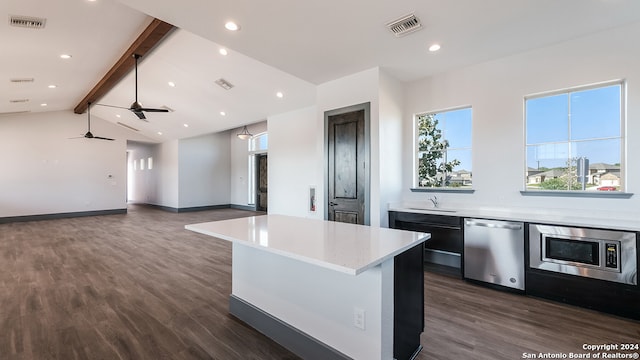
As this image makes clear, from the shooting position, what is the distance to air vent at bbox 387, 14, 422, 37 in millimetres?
2762

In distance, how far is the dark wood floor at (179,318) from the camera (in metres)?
2.13

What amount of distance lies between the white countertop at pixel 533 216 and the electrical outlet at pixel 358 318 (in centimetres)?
239

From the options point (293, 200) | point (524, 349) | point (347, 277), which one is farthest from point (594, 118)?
point (293, 200)

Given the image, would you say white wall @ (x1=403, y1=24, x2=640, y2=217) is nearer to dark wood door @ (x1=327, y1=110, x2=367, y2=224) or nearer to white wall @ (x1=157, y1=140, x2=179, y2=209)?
dark wood door @ (x1=327, y1=110, x2=367, y2=224)

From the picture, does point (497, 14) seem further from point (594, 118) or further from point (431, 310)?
point (431, 310)

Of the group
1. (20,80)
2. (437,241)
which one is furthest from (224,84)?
(437,241)

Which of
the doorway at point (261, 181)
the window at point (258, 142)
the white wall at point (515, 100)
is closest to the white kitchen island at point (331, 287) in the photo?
the white wall at point (515, 100)

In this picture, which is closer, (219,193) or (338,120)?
(338,120)

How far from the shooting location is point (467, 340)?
2242 millimetres

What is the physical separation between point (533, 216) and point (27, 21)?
653 cm

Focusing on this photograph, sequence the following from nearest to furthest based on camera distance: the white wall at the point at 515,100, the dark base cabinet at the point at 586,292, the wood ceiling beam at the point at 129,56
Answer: the dark base cabinet at the point at 586,292, the white wall at the point at 515,100, the wood ceiling beam at the point at 129,56

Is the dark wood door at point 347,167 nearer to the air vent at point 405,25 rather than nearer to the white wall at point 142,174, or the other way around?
the air vent at point 405,25

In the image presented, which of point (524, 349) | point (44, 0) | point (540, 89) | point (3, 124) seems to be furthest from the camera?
point (3, 124)

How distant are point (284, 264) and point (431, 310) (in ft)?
5.26
